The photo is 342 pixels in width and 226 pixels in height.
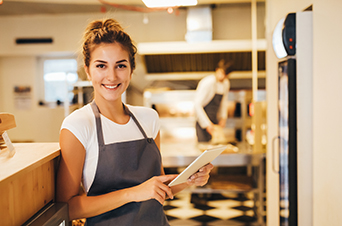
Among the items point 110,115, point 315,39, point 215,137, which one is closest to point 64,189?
point 110,115

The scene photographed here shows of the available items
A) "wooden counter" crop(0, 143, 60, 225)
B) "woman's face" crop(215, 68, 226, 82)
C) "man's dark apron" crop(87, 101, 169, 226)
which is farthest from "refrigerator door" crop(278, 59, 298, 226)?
"woman's face" crop(215, 68, 226, 82)

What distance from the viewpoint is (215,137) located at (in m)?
4.36

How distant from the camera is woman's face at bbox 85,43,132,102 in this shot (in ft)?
4.52

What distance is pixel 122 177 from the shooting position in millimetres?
1381

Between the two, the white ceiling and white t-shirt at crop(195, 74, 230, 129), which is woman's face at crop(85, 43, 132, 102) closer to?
white t-shirt at crop(195, 74, 230, 129)

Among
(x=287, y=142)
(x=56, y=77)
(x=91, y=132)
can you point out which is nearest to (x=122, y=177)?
(x=91, y=132)

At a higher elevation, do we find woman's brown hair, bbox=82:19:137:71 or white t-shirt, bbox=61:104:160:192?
woman's brown hair, bbox=82:19:137:71

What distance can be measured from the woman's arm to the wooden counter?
0.16 feet

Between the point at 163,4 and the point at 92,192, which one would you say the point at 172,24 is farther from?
the point at 92,192

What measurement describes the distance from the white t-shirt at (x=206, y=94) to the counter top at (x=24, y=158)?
3394mm

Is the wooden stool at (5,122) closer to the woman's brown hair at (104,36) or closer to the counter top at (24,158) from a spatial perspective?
the counter top at (24,158)

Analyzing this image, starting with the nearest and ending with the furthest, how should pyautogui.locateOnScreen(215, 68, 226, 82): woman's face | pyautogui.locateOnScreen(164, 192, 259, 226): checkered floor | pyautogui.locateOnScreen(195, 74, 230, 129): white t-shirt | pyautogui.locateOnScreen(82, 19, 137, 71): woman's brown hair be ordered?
pyautogui.locateOnScreen(82, 19, 137, 71): woman's brown hair, pyautogui.locateOnScreen(164, 192, 259, 226): checkered floor, pyautogui.locateOnScreen(195, 74, 230, 129): white t-shirt, pyautogui.locateOnScreen(215, 68, 226, 82): woman's face

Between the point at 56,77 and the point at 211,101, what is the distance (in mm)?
3166

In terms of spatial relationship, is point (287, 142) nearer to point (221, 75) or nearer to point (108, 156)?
point (108, 156)
